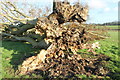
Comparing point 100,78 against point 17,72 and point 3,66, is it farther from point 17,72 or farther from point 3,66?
point 3,66

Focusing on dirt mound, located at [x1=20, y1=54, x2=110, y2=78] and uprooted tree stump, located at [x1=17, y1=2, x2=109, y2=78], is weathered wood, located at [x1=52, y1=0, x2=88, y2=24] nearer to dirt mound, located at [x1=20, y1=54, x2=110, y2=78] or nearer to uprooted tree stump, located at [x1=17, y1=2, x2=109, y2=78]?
uprooted tree stump, located at [x1=17, y1=2, x2=109, y2=78]

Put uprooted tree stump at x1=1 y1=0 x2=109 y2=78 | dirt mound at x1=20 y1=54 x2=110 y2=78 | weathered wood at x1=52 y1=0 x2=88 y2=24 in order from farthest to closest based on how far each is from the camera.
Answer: weathered wood at x1=52 y1=0 x2=88 y2=24
uprooted tree stump at x1=1 y1=0 x2=109 y2=78
dirt mound at x1=20 y1=54 x2=110 y2=78

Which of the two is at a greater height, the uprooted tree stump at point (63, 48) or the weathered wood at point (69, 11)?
the weathered wood at point (69, 11)

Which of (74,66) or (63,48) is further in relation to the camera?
(63,48)

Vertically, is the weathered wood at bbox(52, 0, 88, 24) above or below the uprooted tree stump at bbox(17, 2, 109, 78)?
above

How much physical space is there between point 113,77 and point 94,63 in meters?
1.36

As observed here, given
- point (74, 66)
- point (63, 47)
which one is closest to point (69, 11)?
point (63, 47)

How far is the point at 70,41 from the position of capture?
307 inches

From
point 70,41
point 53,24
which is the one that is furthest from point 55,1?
point 70,41

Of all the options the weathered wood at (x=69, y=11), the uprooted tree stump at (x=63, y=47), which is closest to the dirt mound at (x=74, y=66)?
the uprooted tree stump at (x=63, y=47)

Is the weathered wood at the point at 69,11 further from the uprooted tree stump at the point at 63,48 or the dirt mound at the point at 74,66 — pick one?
the dirt mound at the point at 74,66

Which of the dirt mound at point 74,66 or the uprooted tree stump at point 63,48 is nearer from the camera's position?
the dirt mound at point 74,66

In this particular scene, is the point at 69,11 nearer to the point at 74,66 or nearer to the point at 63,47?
the point at 63,47

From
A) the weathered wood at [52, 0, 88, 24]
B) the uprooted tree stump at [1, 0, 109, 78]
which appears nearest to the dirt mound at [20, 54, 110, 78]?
the uprooted tree stump at [1, 0, 109, 78]
